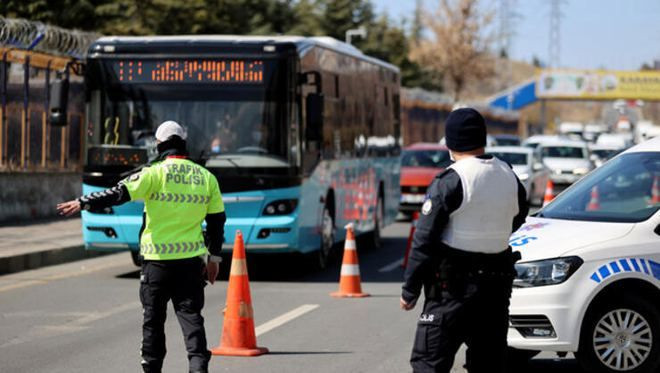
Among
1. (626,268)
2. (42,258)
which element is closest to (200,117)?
(42,258)

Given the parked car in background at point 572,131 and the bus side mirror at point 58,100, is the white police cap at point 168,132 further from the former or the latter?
the parked car in background at point 572,131

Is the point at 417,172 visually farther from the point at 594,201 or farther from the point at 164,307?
the point at 164,307

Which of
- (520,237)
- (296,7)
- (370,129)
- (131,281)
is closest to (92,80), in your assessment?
(131,281)

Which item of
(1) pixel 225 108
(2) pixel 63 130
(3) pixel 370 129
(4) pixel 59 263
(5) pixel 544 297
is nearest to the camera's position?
(5) pixel 544 297

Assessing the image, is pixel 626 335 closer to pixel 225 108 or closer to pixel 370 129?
pixel 225 108

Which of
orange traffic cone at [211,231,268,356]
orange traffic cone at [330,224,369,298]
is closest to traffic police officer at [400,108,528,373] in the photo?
orange traffic cone at [211,231,268,356]

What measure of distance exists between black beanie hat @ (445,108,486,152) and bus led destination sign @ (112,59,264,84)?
364 inches

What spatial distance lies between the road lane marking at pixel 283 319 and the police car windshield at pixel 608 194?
9.69 feet

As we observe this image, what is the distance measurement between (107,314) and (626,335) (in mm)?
5635

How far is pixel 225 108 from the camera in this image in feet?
50.1

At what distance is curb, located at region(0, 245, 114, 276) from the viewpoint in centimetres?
1633

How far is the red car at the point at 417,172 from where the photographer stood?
90.0ft

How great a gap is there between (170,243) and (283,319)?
4.36 metres

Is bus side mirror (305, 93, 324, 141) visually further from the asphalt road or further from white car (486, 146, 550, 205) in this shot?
white car (486, 146, 550, 205)
